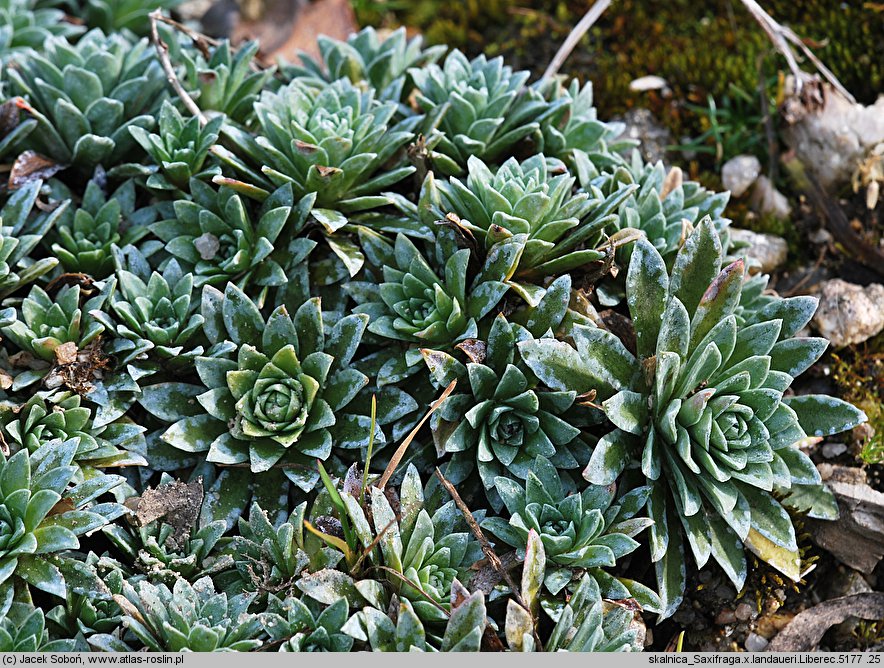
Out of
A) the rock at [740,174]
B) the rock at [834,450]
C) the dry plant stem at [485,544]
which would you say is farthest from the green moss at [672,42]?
the dry plant stem at [485,544]

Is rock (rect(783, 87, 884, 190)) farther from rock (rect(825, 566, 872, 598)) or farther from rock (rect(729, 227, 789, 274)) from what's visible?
rock (rect(825, 566, 872, 598))

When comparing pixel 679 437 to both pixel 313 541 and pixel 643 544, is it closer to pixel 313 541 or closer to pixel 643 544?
pixel 643 544

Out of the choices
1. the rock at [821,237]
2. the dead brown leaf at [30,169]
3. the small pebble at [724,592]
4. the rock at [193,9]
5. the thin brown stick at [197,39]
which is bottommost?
the dead brown leaf at [30,169]

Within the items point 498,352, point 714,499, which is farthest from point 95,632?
point 714,499

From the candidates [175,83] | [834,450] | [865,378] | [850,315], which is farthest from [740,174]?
[175,83]

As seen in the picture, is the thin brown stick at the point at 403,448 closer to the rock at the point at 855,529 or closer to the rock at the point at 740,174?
the rock at the point at 855,529
